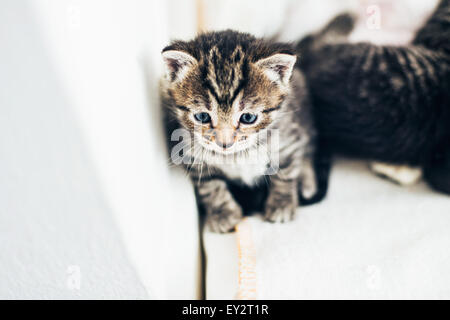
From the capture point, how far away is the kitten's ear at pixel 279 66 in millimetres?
659

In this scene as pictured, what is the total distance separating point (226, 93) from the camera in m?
0.67

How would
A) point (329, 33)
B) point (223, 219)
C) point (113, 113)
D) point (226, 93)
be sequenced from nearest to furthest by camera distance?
point (113, 113), point (226, 93), point (223, 219), point (329, 33)

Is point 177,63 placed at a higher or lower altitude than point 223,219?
higher

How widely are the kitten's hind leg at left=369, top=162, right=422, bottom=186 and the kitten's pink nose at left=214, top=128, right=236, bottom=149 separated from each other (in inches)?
21.1

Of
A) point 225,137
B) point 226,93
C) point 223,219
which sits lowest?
point 223,219

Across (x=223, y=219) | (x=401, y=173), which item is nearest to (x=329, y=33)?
(x=401, y=173)

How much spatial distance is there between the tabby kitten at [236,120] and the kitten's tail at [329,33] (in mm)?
193

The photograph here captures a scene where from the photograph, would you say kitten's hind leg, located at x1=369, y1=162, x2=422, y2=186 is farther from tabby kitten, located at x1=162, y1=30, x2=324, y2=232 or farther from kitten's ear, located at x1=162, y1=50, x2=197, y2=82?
kitten's ear, located at x1=162, y1=50, x2=197, y2=82

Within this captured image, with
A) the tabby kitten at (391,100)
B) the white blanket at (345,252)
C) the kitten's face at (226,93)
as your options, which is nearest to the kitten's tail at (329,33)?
the tabby kitten at (391,100)

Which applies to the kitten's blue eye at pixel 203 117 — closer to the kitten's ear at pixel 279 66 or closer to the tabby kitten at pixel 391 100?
the kitten's ear at pixel 279 66

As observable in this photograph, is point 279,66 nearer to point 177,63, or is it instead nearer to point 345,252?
point 177,63

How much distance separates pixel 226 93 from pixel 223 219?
357 mm

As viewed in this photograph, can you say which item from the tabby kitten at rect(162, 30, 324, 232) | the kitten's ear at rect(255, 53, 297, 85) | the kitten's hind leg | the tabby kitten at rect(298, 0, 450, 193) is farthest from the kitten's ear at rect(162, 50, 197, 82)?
the kitten's hind leg
